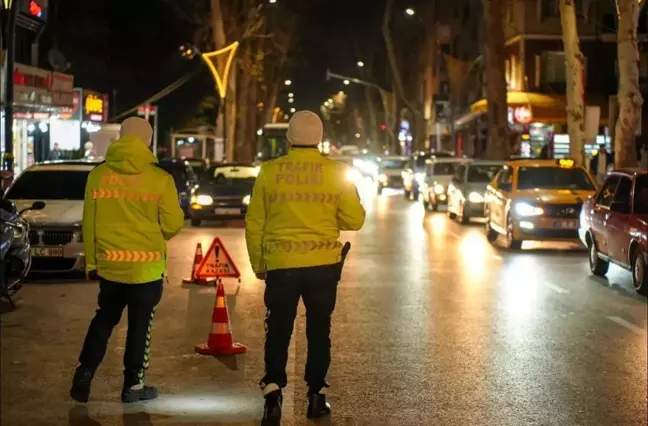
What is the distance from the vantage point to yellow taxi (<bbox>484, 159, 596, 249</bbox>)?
67.4 feet

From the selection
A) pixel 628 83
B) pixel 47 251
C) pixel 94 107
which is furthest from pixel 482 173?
pixel 94 107

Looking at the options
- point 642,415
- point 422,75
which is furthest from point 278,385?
point 422,75

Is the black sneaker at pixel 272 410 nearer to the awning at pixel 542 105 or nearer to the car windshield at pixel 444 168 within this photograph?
the car windshield at pixel 444 168

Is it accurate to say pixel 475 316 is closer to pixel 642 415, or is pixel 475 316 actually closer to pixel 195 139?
pixel 642 415

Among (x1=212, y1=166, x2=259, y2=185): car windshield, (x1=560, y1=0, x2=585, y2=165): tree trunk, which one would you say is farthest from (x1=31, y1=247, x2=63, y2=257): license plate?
(x1=560, y1=0, x2=585, y2=165): tree trunk

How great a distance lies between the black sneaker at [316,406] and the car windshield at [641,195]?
8.94 metres

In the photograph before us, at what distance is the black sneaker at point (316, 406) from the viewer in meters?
7.20

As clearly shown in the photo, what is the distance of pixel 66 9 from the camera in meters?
55.4

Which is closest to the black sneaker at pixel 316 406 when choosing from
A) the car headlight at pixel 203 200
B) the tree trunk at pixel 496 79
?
the car headlight at pixel 203 200

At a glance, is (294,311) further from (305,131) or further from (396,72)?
(396,72)

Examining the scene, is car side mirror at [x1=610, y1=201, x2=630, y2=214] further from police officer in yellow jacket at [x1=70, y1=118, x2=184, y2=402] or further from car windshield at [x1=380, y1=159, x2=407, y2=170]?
car windshield at [x1=380, y1=159, x2=407, y2=170]

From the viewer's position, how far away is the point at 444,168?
36.2 m

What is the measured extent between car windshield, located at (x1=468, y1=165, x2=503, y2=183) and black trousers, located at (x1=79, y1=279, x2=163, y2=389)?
22.2 meters

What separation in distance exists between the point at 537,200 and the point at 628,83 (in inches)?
319
